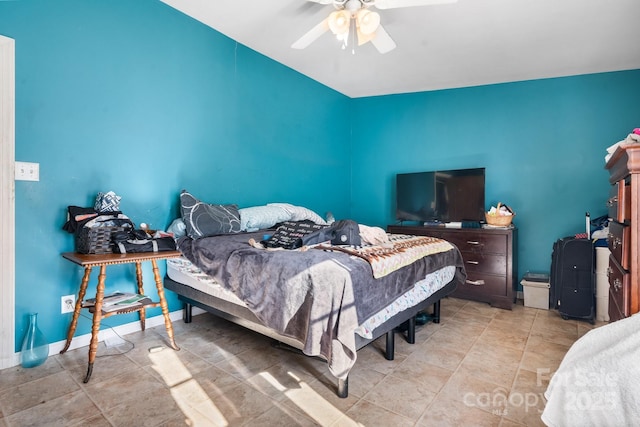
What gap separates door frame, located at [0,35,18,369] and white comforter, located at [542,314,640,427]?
274 centimetres

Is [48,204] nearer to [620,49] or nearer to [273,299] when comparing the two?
[273,299]

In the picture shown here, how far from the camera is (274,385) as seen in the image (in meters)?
1.87

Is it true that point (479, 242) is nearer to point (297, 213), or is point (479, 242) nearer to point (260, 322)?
point (297, 213)

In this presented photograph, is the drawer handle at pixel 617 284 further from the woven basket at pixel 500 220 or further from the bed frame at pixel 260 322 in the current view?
the woven basket at pixel 500 220

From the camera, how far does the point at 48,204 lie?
7.11ft

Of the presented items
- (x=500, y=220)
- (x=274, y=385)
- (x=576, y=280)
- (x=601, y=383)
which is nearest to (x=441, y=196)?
(x=500, y=220)

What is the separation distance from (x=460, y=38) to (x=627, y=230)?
240 centimetres

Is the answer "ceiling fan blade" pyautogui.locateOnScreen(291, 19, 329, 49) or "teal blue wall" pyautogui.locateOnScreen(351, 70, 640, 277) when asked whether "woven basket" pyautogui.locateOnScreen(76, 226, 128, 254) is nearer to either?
"ceiling fan blade" pyautogui.locateOnScreen(291, 19, 329, 49)

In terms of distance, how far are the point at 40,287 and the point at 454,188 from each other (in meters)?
3.86

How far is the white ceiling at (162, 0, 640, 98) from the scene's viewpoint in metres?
2.57

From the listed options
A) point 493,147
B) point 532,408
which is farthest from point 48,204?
point 493,147

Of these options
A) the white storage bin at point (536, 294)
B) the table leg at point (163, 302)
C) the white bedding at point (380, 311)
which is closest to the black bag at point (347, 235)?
the white bedding at point (380, 311)

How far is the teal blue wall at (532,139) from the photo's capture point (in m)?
3.49

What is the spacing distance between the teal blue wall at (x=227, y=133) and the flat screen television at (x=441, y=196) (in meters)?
0.44
